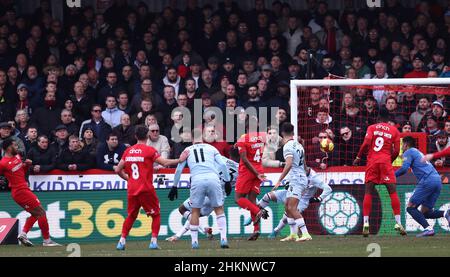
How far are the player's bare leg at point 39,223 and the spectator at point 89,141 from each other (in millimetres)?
2546

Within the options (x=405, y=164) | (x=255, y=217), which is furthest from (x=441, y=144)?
(x=255, y=217)

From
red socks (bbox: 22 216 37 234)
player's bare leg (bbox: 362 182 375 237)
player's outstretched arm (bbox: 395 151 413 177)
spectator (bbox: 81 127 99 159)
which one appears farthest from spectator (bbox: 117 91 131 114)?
player's outstretched arm (bbox: 395 151 413 177)

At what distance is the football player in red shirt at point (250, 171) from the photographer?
2031cm

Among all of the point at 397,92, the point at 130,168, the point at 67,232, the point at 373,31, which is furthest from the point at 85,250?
the point at 373,31

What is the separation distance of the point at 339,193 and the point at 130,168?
18.0 ft

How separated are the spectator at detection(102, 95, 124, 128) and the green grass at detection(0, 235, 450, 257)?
345 cm

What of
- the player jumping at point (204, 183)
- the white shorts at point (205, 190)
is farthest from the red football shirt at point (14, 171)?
the white shorts at point (205, 190)

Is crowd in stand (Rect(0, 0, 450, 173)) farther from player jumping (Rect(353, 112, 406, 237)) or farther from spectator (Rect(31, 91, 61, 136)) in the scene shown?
player jumping (Rect(353, 112, 406, 237))

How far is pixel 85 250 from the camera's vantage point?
61.1ft

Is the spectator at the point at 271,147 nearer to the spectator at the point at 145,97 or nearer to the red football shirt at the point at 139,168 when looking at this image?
the spectator at the point at 145,97

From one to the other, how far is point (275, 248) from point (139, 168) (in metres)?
2.42

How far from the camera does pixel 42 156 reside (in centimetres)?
2186

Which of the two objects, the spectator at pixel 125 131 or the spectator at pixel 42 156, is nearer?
the spectator at pixel 42 156

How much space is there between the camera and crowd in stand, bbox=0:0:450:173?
73.9ft
